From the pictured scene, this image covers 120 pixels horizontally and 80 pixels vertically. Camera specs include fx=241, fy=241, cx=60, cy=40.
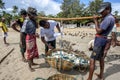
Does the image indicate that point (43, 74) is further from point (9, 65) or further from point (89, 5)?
point (89, 5)

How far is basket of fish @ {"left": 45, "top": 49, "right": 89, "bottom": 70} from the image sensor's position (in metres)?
6.55

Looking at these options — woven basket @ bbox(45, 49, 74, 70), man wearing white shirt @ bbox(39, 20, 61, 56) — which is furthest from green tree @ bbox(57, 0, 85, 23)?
woven basket @ bbox(45, 49, 74, 70)

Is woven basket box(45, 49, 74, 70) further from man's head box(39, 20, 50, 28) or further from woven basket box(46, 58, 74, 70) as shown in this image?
man's head box(39, 20, 50, 28)

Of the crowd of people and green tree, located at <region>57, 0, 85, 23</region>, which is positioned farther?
green tree, located at <region>57, 0, 85, 23</region>

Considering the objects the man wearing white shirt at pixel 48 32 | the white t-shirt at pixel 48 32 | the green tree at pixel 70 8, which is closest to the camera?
the man wearing white shirt at pixel 48 32

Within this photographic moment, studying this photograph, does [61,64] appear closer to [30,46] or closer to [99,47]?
[30,46]

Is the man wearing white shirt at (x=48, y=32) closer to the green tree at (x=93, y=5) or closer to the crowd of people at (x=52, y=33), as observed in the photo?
the crowd of people at (x=52, y=33)

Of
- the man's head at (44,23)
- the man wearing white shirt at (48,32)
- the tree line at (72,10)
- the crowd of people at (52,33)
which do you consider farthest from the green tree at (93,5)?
the man's head at (44,23)

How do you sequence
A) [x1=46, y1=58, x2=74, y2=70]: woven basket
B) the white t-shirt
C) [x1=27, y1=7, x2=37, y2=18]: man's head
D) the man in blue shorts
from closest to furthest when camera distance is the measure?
the man in blue shorts → [x1=46, y1=58, x2=74, y2=70]: woven basket → [x1=27, y1=7, x2=37, y2=18]: man's head → the white t-shirt

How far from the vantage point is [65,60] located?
651cm

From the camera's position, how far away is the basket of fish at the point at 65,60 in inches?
258

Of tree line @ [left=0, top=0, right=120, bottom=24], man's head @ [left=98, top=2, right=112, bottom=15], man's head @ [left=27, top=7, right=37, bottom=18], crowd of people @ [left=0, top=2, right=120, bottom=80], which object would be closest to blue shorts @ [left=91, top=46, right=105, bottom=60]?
crowd of people @ [left=0, top=2, right=120, bottom=80]

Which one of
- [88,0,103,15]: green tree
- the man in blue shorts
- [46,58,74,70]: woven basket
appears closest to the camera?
the man in blue shorts

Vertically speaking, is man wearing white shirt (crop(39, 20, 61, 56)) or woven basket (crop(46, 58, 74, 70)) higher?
man wearing white shirt (crop(39, 20, 61, 56))
